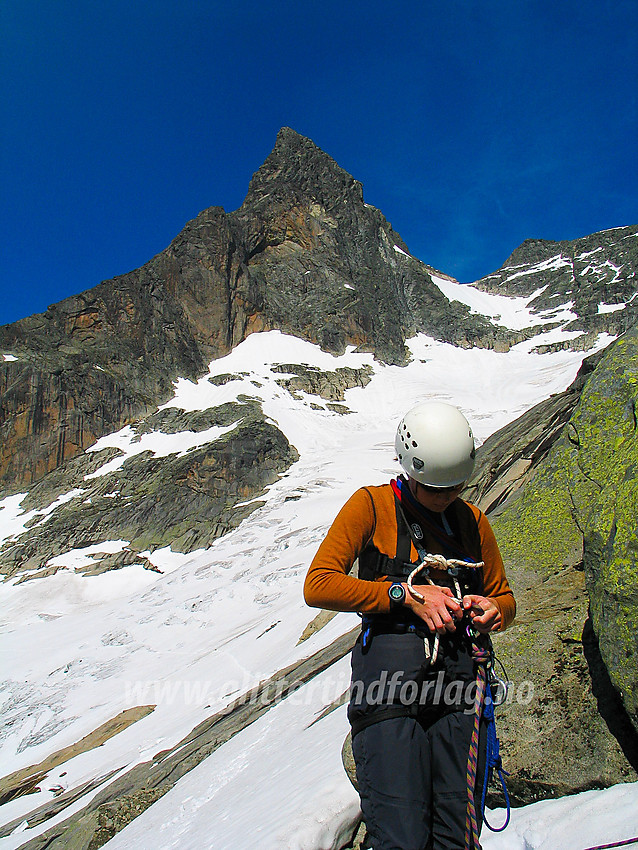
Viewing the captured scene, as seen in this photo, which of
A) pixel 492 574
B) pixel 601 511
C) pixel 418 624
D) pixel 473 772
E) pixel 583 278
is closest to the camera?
pixel 473 772

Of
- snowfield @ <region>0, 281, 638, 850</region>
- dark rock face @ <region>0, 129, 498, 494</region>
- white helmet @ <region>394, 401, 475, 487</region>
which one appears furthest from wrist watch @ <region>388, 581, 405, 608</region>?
dark rock face @ <region>0, 129, 498, 494</region>

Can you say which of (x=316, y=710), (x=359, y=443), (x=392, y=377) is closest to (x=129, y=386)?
(x=359, y=443)

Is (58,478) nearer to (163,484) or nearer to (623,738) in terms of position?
(163,484)

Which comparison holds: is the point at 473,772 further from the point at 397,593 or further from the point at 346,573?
the point at 346,573

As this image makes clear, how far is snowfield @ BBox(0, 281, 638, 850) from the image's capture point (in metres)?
4.16

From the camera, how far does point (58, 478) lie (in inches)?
2264

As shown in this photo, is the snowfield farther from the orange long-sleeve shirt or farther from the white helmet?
the white helmet

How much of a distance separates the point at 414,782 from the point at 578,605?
11.3ft

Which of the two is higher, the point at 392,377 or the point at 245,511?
the point at 392,377

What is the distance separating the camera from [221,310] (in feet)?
277

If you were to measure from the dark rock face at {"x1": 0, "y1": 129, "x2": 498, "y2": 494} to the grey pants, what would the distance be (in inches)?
2626

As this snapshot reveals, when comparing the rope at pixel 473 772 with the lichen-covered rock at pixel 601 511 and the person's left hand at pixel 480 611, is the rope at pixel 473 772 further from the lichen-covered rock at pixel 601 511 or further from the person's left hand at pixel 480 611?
the lichen-covered rock at pixel 601 511

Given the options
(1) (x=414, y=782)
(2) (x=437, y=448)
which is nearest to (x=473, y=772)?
(1) (x=414, y=782)

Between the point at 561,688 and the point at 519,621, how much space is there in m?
0.87
